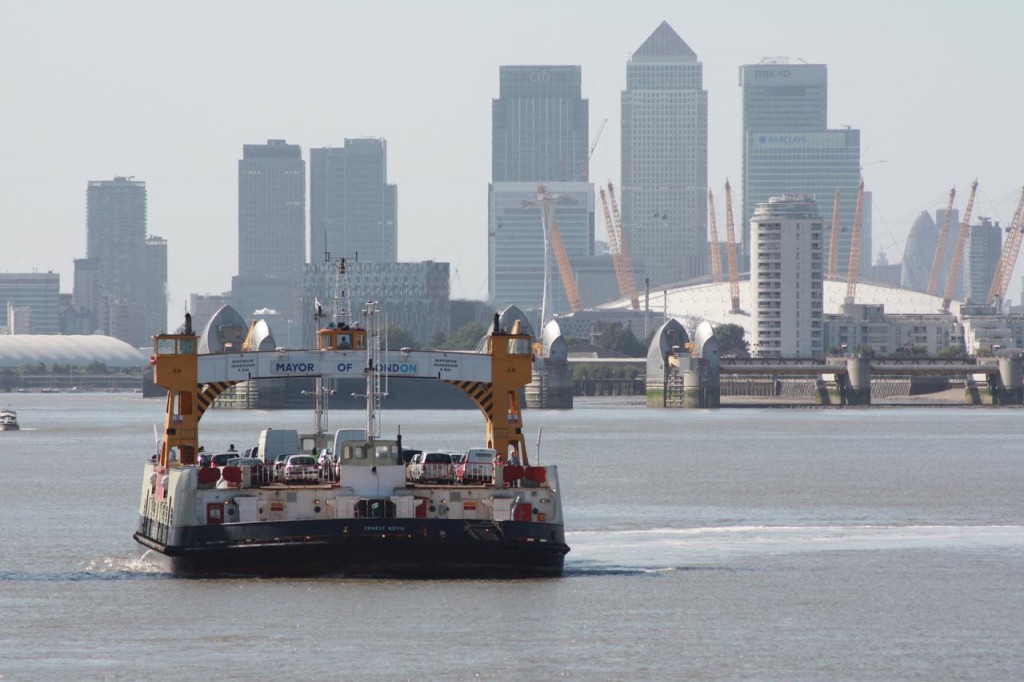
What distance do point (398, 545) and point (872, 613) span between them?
13080mm

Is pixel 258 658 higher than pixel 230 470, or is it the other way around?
pixel 230 470

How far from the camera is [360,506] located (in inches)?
2384

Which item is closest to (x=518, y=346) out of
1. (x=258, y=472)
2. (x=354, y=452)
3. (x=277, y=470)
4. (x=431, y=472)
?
(x=431, y=472)

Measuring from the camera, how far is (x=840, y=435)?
7697 inches

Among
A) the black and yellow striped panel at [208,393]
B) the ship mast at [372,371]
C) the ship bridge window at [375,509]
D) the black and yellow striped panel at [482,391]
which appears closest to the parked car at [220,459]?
the black and yellow striped panel at [208,393]

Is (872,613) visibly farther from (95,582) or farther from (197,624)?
(95,582)

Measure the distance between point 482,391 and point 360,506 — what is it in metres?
7.76

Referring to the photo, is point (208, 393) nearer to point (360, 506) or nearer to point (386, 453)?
point (386, 453)

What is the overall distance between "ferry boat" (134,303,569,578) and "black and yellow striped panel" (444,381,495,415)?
14.0 inches

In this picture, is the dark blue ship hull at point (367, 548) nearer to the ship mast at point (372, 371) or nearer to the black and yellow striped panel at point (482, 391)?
the ship mast at point (372, 371)

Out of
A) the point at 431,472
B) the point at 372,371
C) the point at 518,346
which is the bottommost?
the point at 431,472

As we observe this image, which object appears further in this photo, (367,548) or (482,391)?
(482,391)

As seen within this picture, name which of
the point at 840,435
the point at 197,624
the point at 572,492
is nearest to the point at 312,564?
the point at 197,624

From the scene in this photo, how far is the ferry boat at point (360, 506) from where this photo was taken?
60188mm
